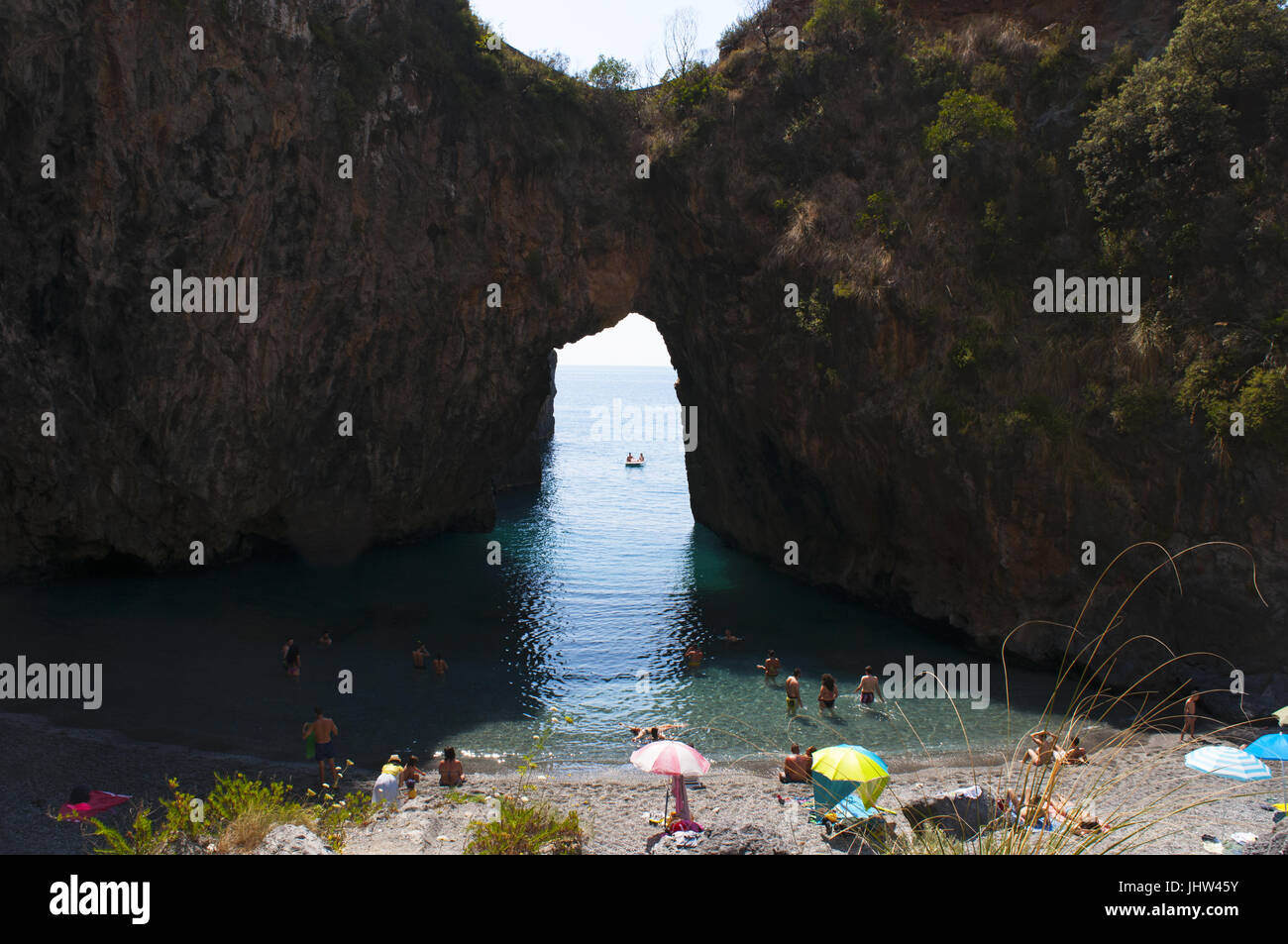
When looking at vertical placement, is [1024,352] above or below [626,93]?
below

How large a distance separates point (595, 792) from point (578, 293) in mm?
21467

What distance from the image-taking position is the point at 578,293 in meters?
34.8

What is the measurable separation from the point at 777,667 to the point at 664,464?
53802mm

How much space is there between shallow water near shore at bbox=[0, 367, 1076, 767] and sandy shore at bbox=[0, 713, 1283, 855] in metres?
0.82

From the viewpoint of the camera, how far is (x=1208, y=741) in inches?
739

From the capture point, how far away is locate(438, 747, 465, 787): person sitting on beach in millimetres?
18016

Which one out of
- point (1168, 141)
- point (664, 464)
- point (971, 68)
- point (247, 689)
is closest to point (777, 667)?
point (247, 689)

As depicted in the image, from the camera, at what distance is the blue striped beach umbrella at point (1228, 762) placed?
15.4 metres

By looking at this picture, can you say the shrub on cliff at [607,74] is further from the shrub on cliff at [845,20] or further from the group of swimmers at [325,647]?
the group of swimmers at [325,647]

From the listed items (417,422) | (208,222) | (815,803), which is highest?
(208,222)

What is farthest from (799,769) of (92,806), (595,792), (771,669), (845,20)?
(845,20)

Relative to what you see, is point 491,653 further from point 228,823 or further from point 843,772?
point 228,823

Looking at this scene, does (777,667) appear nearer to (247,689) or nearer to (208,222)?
(247,689)

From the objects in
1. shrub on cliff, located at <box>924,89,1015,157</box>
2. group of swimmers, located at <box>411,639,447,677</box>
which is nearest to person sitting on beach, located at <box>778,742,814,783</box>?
group of swimmers, located at <box>411,639,447,677</box>
